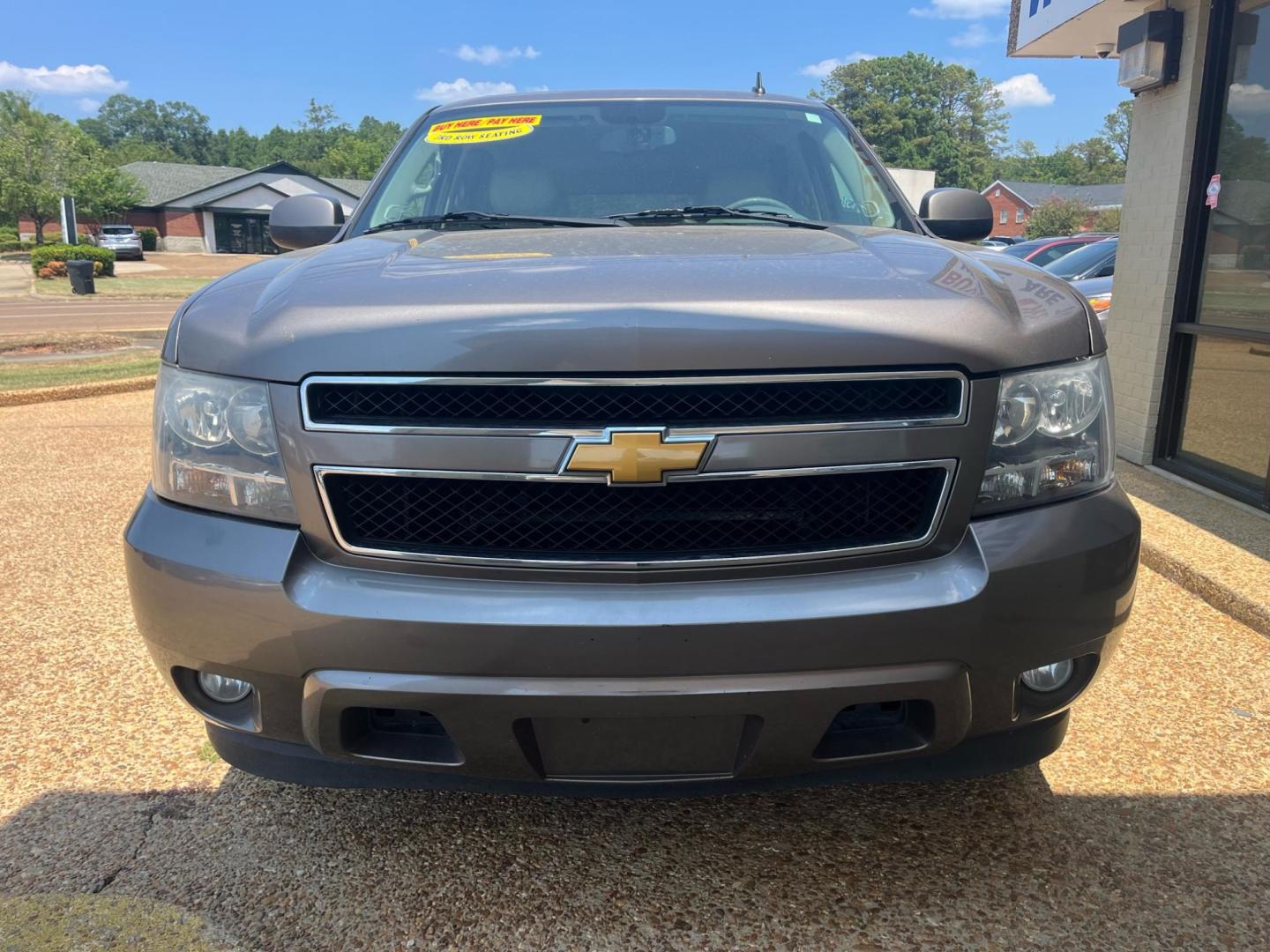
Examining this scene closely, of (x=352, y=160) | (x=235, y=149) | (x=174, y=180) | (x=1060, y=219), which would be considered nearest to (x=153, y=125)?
(x=235, y=149)

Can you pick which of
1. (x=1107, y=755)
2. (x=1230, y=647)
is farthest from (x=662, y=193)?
(x=1230, y=647)

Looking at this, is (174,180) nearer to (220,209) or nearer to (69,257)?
(220,209)

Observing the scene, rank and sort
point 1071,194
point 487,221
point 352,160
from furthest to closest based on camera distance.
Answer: point 352,160, point 1071,194, point 487,221

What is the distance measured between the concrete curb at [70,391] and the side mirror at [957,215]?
8214 millimetres

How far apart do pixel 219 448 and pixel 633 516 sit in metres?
0.80

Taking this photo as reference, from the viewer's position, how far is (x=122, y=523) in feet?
15.8

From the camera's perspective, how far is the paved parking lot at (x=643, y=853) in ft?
6.36

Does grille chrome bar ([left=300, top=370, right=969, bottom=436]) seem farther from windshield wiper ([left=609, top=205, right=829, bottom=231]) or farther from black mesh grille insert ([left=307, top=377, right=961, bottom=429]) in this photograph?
windshield wiper ([left=609, top=205, right=829, bottom=231])

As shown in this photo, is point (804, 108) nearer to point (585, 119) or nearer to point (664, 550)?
point (585, 119)

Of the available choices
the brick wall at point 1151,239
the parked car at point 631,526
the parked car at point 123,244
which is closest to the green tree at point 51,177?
the parked car at point 123,244

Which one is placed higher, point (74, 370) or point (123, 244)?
point (123, 244)

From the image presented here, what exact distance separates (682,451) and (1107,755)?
1.72 metres

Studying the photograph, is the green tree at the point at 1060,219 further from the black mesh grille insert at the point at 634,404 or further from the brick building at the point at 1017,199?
the black mesh grille insert at the point at 634,404

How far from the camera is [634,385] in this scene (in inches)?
65.4
